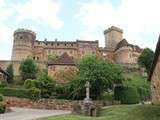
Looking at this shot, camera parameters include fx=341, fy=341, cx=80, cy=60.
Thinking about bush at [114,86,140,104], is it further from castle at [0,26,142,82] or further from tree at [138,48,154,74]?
castle at [0,26,142,82]

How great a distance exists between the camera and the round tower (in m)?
103

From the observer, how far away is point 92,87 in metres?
50.0

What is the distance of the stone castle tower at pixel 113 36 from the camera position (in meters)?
118

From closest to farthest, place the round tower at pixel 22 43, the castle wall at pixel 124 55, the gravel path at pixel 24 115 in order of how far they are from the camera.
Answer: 1. the gravel path at pixel 24 115
2. the round tower at pixel 22 43
3. the castle wall at pixel 124 55

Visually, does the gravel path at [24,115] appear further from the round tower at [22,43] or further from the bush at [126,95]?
the round tower at [22,43]

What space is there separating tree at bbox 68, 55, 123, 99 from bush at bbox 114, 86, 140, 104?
1.34 meters

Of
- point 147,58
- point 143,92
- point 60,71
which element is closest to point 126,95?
point 143,92

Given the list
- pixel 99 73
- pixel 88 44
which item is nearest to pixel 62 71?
pixel 99 73

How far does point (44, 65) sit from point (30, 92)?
39217mm

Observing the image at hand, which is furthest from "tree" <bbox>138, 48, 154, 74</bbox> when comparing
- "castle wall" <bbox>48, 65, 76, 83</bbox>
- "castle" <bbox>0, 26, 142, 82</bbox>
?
"castle wall" <bbox>48, 65, 76, 83</bbox>

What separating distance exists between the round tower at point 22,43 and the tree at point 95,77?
52334 mm

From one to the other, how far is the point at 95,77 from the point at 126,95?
6.34m

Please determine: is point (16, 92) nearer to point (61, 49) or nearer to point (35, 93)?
point (35, 93)

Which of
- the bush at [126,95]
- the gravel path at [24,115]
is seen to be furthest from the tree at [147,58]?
the gravel path at [24,115]
